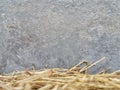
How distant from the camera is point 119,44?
1921mm

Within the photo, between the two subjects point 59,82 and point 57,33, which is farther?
point 57,33

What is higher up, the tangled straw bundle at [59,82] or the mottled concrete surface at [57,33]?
the mottled concrete surface at [57,33]

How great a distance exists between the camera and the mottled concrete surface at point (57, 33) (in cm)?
192

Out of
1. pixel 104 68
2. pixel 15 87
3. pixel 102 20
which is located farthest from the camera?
pixel 102 20

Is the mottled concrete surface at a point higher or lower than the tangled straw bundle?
higher

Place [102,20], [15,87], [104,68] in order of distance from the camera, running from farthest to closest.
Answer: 1. [102,20]
2. [104,68]
3. [15,87]

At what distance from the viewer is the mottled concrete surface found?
1.92 metres

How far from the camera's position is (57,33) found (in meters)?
1.98

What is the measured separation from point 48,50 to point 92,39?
23cm

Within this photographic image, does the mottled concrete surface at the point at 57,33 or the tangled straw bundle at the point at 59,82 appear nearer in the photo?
the tangled straw bundle at the point at 59,82

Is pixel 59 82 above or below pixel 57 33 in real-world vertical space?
below

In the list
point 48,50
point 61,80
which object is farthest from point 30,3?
point 61,80

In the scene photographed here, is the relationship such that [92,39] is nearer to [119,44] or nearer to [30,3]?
[119,44]

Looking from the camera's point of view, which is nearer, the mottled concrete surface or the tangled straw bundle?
the tangled straw bundle
